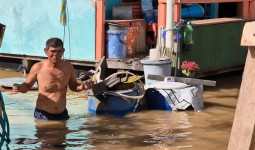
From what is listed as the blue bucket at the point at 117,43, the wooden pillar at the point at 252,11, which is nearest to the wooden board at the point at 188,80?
the blue bucket at the point at 117,43

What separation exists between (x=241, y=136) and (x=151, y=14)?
10930 millimetres

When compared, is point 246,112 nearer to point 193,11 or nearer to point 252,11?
point 252,11

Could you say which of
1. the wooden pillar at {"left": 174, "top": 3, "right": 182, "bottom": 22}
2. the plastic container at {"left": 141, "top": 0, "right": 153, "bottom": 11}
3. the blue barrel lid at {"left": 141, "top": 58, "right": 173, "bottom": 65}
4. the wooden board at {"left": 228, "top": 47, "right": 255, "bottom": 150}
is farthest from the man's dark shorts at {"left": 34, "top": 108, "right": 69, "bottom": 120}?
the plastic container at {"left": 141, "top": 0, "right": 153, "bottom": 11}

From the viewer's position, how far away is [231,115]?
29.0ft

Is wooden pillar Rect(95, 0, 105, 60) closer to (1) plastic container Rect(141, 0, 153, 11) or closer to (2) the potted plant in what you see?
(1) plastic container Rect(141, 0, 153, 11)

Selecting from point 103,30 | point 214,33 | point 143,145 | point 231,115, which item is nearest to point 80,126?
point 143,145

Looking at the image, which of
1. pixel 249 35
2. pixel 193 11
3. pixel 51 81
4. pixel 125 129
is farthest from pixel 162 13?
pixel 249 35

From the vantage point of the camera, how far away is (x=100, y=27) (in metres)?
12.0

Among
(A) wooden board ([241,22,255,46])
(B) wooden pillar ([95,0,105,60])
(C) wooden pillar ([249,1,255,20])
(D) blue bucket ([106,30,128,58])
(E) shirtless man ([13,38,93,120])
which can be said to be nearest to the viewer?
(A) wooden board ([241,22,255,46])

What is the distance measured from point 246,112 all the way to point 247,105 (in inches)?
1.5

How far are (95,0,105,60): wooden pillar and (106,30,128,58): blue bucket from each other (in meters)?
0.17

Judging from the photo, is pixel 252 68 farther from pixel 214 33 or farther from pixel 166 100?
pixel 214 33

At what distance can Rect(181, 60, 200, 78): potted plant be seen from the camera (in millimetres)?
10812

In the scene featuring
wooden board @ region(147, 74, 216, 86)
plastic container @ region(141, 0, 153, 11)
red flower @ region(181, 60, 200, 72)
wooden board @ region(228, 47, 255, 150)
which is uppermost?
plastic container @ region(141, 0, 153, 11)
